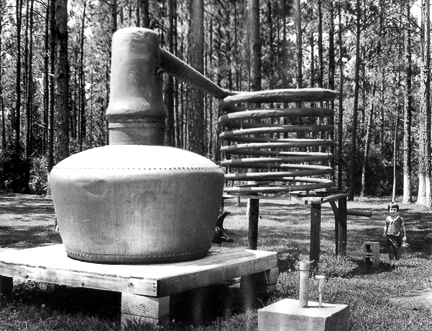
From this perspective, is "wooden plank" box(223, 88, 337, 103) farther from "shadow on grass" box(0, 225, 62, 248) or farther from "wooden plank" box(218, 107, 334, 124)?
"shadow on grass" box(0, 225, 62, 248)

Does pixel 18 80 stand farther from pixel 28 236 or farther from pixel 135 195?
pixel 135 195

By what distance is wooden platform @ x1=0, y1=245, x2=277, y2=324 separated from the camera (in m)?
5.09

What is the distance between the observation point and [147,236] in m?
5.82

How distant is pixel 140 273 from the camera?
531 centimetres

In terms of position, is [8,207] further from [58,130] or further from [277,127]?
[277,127]

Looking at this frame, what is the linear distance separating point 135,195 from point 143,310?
111cm

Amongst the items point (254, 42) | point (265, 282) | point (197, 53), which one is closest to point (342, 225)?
point (265, 282)

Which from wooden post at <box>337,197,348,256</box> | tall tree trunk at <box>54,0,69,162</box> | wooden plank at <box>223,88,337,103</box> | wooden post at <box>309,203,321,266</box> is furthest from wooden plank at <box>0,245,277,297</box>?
tall tree trunk at <box>54,0,69,162</box>

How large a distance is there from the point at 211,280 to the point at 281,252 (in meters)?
4.95

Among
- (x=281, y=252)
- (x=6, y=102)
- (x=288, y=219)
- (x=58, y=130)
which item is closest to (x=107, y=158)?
(x=281, y=252)

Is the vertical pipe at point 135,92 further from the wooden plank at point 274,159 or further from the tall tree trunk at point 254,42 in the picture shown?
the tall tree trunk at point 254,42

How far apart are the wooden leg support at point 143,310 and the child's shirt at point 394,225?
19.4ft

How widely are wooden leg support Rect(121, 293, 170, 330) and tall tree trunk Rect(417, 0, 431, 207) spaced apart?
1919 cm

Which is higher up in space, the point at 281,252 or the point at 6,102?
the point at 6,102
